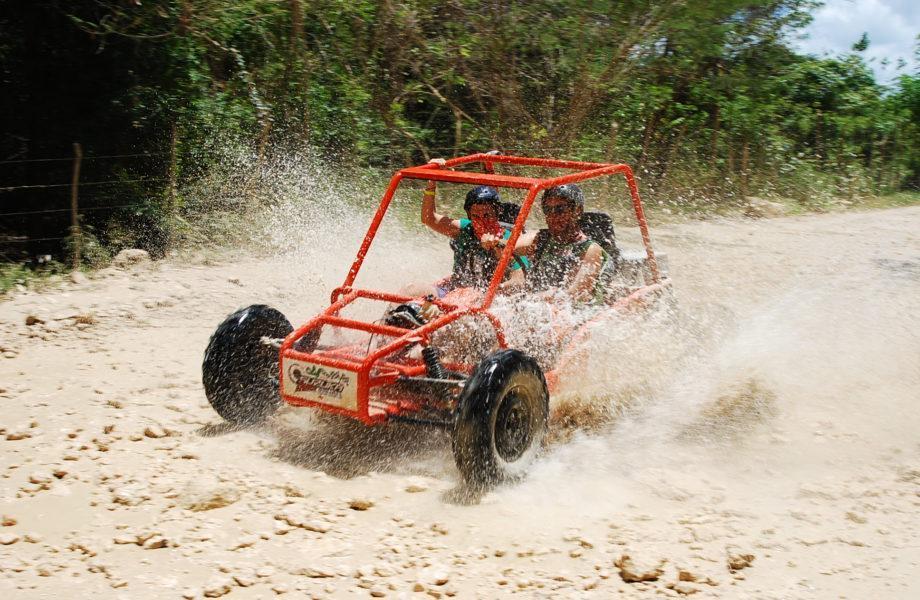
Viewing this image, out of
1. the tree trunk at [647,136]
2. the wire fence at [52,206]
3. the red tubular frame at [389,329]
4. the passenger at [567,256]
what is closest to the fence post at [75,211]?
the wire fence at [52,206]

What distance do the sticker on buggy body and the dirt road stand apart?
14.9 inches

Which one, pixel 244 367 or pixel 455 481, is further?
pixel 244 367

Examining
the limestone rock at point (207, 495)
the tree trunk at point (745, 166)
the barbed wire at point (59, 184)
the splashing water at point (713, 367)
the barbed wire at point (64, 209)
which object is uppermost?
the tree trunk at point (745, 166)

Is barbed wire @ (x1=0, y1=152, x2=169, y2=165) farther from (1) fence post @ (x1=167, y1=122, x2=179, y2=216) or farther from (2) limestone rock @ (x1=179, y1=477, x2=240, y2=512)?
(2) limestone rock @ (x1=179, y1=477, x2=240, y2=512)

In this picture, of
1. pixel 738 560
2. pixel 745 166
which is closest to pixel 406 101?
pixel 745 166

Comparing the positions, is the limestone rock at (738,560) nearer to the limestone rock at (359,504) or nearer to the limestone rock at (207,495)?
the limestone rock at (359,504)

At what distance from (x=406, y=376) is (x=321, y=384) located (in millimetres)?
402

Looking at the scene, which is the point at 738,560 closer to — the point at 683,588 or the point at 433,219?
the point at 683,588

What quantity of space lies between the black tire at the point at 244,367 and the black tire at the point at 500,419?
1.38 m

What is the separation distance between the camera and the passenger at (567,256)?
552 cm

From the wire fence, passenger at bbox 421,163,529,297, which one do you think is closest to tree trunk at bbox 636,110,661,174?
the wire fence

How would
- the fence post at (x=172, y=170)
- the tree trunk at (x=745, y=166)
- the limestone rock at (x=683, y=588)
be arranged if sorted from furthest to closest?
the tree trunk at (x=745, y=166)
the fence post at (x=172, y=170)
the limestone rock at (x=683, y=588)

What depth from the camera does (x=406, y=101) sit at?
41.5 ft

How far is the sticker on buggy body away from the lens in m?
4.44
